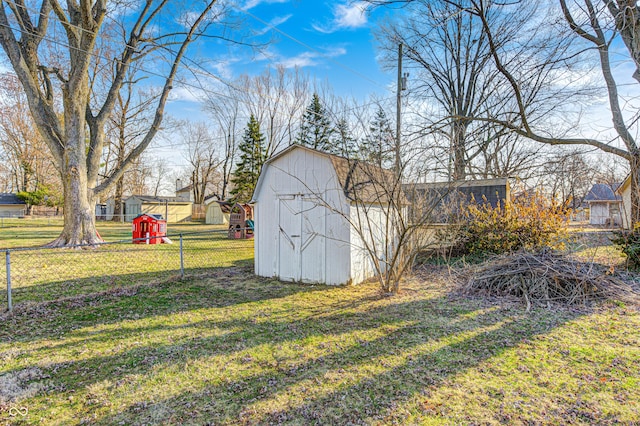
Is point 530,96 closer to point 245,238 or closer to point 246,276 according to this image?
point 246,276

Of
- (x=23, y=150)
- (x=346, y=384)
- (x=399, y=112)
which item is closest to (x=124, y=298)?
(x=346, y=384)

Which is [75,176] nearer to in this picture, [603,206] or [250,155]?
[250,155]

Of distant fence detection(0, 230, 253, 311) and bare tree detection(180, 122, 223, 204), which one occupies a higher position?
bare tree detection(180, 122, 223, 204)

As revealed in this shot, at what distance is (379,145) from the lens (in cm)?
573

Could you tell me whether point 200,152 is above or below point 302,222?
above

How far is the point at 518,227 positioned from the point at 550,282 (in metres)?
2.94

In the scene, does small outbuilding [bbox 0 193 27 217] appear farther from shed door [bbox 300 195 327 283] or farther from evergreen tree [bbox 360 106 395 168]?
evergreen tree [bbox 360 106 395 168]

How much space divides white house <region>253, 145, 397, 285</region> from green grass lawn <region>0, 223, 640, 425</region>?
1.22m

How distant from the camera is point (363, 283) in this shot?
6.71 metres

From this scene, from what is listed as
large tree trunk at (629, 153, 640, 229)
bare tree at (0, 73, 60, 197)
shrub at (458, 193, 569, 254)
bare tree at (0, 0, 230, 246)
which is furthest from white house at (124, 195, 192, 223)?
large tree trunk at (629, 153, 640, 229)

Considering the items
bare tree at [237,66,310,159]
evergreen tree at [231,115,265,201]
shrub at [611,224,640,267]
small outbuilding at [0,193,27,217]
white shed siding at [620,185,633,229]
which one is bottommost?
shrub at [611,224,640,267]

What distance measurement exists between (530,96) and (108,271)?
1366 centimetres

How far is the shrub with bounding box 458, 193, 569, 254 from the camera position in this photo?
7.65m

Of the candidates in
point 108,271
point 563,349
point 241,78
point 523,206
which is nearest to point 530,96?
point 523,206
